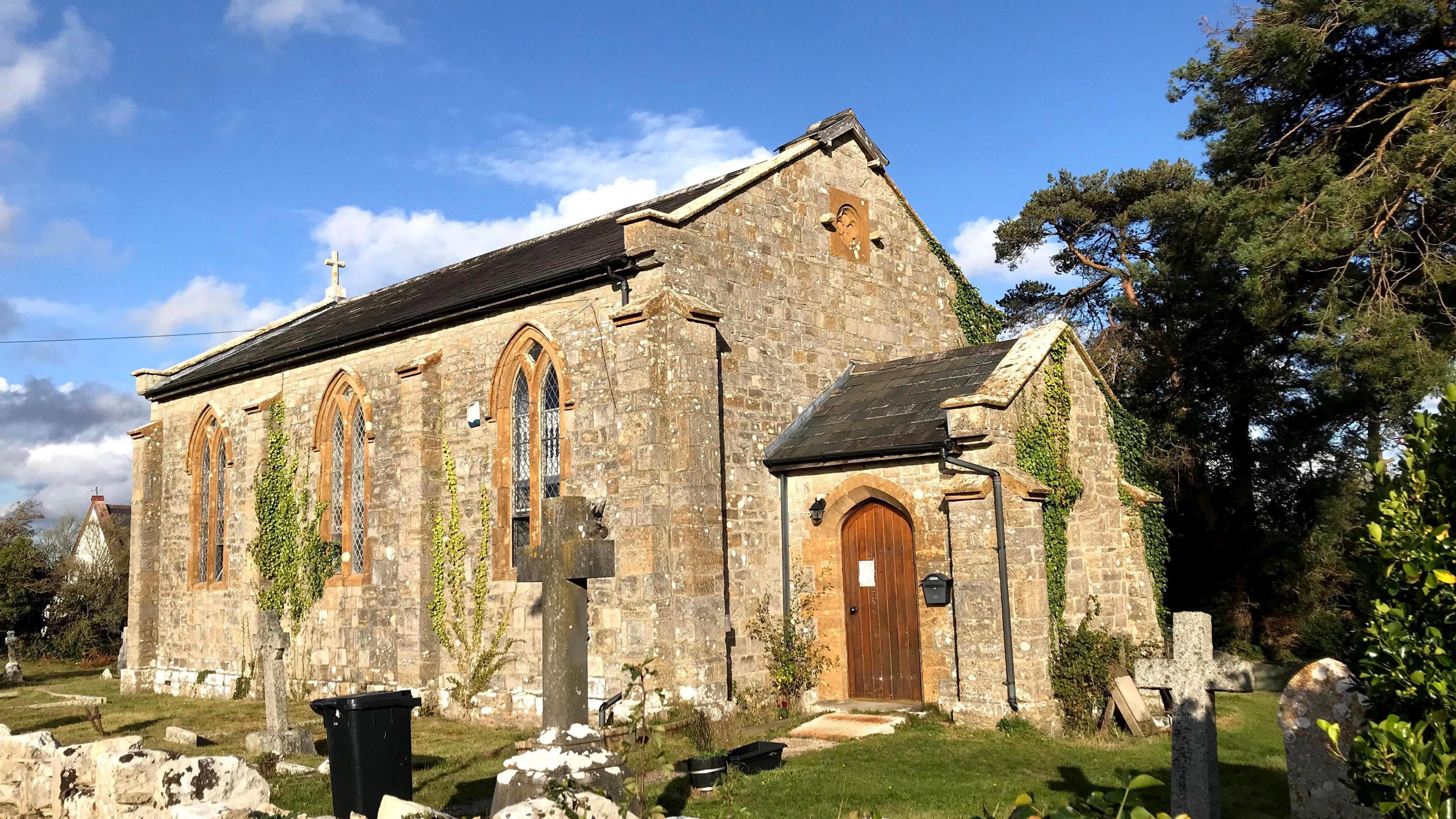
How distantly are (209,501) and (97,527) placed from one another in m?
24.8

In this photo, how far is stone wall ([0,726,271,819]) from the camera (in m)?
6.73

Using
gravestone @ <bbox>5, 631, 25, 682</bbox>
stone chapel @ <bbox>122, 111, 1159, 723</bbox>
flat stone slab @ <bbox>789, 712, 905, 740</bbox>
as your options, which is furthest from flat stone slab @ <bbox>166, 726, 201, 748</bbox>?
gravestone @ <bbox>5, 631, 25, 682</bbox>

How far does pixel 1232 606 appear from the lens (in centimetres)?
2122

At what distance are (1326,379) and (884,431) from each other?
7.28m

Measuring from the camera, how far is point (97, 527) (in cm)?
4259

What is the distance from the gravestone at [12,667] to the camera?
82.1 ft

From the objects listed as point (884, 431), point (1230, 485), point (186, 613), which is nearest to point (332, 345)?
point (186, 613)

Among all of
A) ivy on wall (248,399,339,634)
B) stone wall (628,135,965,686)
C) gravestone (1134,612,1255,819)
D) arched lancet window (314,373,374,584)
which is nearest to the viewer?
gravestone (1134,612,1255,819)

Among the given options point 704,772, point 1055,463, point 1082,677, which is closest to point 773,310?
point 1055,463

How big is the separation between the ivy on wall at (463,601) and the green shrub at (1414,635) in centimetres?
1294

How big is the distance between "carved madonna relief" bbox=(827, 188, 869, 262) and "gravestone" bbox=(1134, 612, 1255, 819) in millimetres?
10269

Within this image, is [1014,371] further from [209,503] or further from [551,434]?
[209,503]

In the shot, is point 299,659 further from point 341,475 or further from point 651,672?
point 651,672

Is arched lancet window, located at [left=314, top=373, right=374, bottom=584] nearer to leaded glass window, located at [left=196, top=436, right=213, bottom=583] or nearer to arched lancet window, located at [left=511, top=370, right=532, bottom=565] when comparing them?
arched lancet window, located at [left=511, top=370, right=532, bottom=565]
